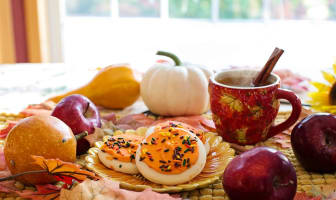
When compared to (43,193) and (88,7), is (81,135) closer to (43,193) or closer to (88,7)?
(43,193)

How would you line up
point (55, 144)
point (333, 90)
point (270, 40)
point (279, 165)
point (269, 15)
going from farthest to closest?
point (269, 15) → point (270, 40) → point (333, 90) → point (55, 144) → point (279, 165)

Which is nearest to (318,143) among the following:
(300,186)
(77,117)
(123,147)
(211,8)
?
(300,186)

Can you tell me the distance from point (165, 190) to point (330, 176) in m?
0.31

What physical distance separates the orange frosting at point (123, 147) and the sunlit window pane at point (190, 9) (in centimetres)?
359

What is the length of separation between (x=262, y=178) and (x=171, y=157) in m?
0.16

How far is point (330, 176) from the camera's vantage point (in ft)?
2.48

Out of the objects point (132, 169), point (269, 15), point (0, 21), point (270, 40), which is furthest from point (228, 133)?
point (269, 15)

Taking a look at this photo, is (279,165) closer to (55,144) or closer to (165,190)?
(165,190)

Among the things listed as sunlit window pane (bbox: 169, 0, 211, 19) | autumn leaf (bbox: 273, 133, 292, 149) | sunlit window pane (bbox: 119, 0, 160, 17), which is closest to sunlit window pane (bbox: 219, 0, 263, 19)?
sunlit window pane (bbox: 169, 0, 211, 19)

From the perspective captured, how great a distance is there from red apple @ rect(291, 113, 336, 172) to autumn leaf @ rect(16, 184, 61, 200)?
0.44 metres

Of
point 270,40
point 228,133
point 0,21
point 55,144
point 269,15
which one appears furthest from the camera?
point 269,15

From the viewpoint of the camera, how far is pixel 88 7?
436cm

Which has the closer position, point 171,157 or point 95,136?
point 171,157

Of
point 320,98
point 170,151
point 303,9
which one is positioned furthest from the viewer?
point 303,9
